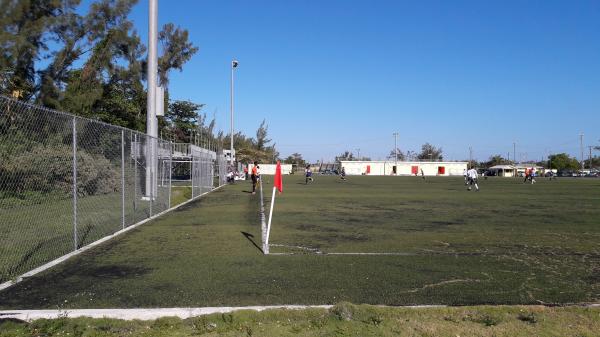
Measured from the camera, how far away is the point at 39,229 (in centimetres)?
1001

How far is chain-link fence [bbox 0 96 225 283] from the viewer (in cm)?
725

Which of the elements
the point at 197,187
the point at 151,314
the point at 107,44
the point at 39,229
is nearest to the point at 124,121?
the point at 107,44

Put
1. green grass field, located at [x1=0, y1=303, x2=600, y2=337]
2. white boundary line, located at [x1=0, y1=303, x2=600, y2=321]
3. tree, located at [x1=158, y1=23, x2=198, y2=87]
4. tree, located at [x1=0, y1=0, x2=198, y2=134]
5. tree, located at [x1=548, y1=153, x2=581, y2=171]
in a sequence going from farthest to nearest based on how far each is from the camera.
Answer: tree, located at [x1=548, y1=153, x2=581, y2=171] → tree, located at [x1=158, y1=23, x2=198, y2=87] → tree, located at [x1=0, y1=0, x2=198, y2=134] → white boundary line, located at [x1=0, y1=303, x2=600, y2=321] → green grass field, located at [x1=0, y1=303, x2=600, y2=337]

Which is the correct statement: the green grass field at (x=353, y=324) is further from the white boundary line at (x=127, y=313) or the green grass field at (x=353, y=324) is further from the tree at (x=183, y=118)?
the tree at (x=183, y=118)

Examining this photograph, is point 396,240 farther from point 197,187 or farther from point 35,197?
point 197,187

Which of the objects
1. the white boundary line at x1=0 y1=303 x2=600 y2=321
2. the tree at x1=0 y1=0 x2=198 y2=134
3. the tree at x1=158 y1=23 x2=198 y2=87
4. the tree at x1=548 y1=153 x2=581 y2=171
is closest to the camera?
the white boundary line at x1=0 y1=303 x2=600 y2=321

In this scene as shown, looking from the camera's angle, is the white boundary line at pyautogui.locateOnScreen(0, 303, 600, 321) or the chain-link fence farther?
the chain-link fence

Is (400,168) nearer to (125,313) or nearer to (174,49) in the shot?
(174,49)

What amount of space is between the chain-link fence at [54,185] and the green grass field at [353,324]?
2413 mm

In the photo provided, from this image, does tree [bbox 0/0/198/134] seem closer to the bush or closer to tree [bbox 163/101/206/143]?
the bush

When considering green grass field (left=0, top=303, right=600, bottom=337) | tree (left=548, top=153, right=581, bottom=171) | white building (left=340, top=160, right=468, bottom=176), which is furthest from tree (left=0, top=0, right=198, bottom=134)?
tree (left=548, top=153, right=581, bottom=171)

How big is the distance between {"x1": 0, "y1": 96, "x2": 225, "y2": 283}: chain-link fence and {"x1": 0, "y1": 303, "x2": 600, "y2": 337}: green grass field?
2413 mm

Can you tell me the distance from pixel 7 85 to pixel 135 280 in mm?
17248

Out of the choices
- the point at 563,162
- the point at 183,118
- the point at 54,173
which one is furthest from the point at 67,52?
the point at 563,162
